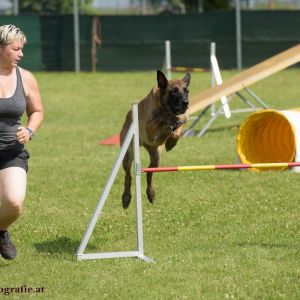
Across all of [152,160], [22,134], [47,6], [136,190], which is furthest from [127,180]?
[47,6]

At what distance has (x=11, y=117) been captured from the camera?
5.42 meters

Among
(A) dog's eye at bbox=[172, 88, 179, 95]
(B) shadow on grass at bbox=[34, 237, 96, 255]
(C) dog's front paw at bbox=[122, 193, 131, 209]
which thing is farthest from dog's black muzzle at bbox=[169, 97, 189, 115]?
(B) shadow on grass at bbox=[34, 237, 96, 255]

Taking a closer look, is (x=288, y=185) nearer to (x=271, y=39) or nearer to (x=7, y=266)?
(x=7, y=266)

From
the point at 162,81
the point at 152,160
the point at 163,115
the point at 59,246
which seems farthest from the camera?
the point at 152,160

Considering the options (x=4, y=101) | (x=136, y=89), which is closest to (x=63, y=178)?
(x=4, y=101)

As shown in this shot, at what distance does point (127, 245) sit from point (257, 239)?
3.28ft

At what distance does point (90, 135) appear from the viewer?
44.3 ft

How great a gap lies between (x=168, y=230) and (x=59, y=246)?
96 cm

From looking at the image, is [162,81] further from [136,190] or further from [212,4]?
[212,4]

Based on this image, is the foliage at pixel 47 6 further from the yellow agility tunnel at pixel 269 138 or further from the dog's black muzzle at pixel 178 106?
the dog's black muzzle at pixel 178 106

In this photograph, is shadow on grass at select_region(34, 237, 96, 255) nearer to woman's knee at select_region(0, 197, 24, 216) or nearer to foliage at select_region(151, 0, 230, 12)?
woman's knee at select_region(0, 197, 24, 216)

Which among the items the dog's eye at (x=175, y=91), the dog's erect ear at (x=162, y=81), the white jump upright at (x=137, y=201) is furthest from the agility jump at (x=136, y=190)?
the dog's erect ear at (x=162, y=81)

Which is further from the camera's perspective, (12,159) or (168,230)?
(168,230)

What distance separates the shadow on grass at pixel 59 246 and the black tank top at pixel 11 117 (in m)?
1.10
